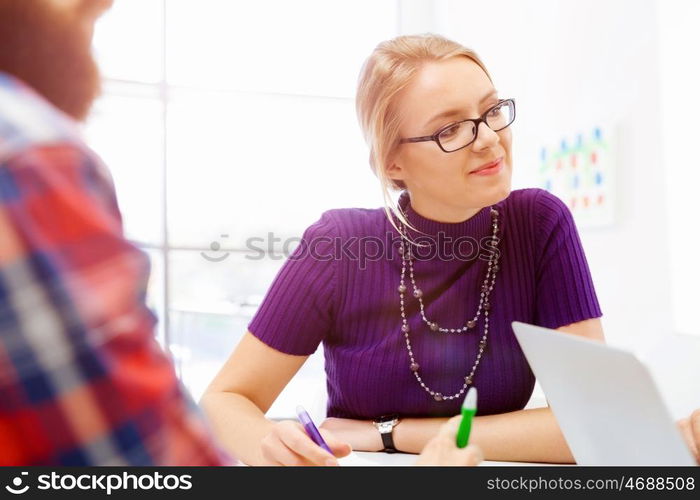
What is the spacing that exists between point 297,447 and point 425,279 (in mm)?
636

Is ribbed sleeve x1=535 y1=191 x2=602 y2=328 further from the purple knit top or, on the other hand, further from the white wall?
the white wall

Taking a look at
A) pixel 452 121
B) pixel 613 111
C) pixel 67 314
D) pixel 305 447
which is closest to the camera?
pixel 67 314

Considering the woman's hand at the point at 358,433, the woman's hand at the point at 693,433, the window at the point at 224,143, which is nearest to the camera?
the woman's hand at the point at 693,433

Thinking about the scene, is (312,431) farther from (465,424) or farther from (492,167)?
(492,167)

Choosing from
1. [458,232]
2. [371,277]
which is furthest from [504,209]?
[371,277]

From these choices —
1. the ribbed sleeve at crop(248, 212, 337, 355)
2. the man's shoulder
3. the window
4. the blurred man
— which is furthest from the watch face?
the window

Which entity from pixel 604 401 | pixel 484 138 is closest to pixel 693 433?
pixel 604 401

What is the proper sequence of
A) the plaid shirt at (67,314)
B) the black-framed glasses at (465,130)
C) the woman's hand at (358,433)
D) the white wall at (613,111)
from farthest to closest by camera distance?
the white wall at (613,111) < the black-framed glasses at (465,130) < the woman's hand at (358,433) < the plaid shirt at (67,314)

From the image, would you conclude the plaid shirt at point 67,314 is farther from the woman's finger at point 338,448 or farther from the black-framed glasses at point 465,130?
the black-framed glasses at point 465,130

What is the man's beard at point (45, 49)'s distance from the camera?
1.58 feet

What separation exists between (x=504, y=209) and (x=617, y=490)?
85 cm

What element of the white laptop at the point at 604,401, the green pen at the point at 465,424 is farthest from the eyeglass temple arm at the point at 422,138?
the green pen at the point at 465,424

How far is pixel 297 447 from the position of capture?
815 millimetres

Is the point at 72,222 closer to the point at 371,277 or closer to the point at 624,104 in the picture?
the point at 371,277
